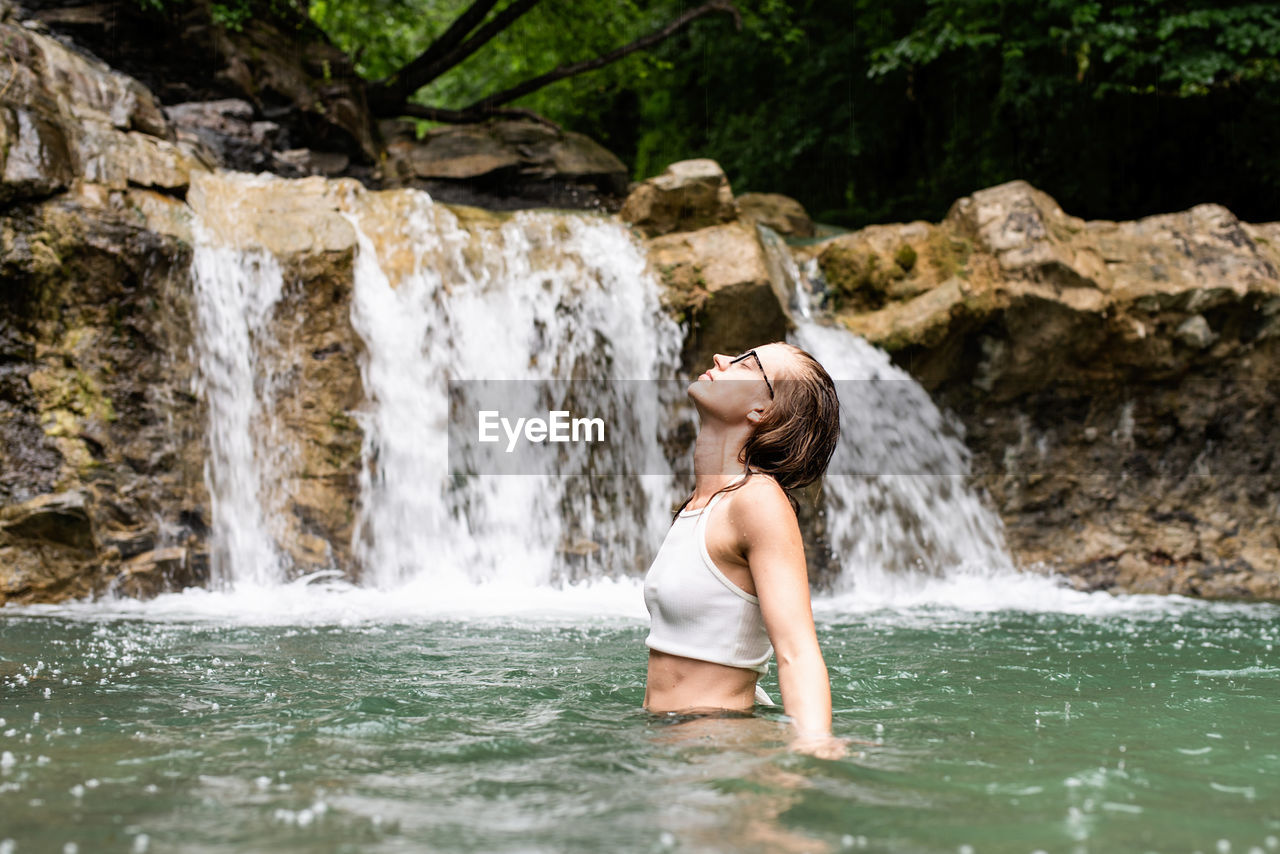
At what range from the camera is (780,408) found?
2953 millimetres

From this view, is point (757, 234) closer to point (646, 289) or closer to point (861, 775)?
point (646, 289)

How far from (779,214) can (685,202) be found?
13.7ft

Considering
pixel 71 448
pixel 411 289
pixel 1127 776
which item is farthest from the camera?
pixel 411 289

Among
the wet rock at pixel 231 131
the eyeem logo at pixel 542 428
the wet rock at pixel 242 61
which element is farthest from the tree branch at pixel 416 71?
the eyeem logo at pixel 542 428

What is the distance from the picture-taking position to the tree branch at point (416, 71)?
14.1 m

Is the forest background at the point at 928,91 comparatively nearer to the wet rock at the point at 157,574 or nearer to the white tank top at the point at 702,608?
the wet rock at the point at 157,574

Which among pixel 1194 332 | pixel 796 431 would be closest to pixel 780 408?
pixel 796 431

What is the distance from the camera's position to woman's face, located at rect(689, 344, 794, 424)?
9.72 feet

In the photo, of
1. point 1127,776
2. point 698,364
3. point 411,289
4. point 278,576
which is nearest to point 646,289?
point 698,364

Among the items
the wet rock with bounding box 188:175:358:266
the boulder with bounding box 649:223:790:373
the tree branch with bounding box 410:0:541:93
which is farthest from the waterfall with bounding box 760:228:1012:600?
the tree branch with bounding box 410:0:541:93

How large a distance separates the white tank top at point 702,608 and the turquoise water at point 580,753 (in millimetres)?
198

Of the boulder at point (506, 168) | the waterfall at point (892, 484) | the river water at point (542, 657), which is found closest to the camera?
the river water at point (542, 657)

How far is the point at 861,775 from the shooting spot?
2.59m

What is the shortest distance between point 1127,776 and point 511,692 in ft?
7.09
